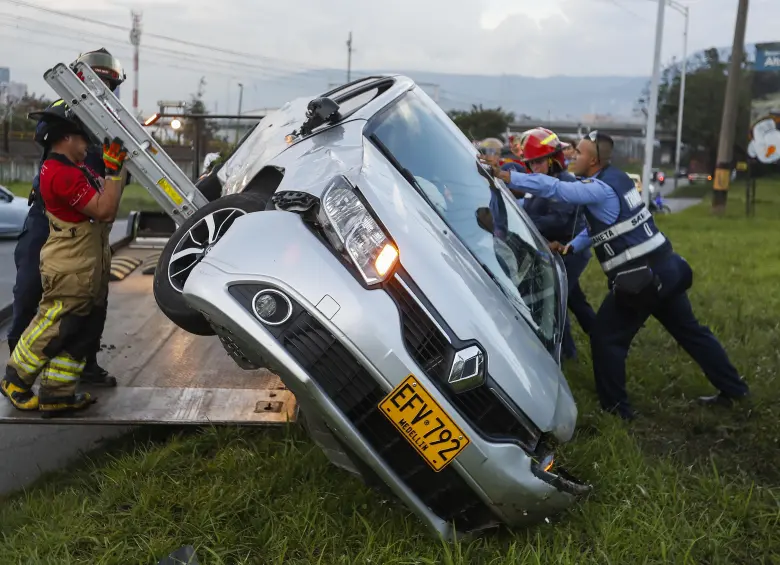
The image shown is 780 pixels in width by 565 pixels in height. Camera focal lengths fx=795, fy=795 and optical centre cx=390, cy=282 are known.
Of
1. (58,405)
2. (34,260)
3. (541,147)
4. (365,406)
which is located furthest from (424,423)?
(541,147)

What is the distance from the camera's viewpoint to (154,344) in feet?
16.5

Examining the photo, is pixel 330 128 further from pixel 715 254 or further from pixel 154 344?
pixel 715 254

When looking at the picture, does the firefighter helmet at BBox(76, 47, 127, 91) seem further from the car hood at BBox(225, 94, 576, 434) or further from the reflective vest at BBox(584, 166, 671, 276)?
the reflective vest at BBox(584, 166, 671, 276)

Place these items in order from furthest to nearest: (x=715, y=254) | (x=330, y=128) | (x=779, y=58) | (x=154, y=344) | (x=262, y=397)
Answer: (x=779, y=58) < (x=715, y=254) < (x=154, y=344) < (x=262, y=397) < (x=330, y=128)

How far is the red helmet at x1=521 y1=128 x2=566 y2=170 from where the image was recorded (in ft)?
17.8

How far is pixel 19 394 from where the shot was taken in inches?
150

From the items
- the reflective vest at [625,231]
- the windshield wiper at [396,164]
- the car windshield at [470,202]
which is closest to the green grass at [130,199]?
the reflective vest at [625,231]

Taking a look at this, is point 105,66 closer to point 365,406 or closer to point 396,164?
point 396,164

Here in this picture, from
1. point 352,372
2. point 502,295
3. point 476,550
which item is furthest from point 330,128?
point 476,550

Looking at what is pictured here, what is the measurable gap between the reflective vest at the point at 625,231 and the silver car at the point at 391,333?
1.56m

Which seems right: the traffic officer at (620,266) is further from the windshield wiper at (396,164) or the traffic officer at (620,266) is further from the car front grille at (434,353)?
the car front grille at (434,353)

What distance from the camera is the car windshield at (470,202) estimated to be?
3.22m

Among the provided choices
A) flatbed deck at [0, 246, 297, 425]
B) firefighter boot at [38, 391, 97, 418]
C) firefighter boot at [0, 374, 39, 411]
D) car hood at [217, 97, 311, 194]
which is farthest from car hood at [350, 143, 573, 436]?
firefighter boot at [0, 374, 39, 411]

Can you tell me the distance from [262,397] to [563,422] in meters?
1.61
